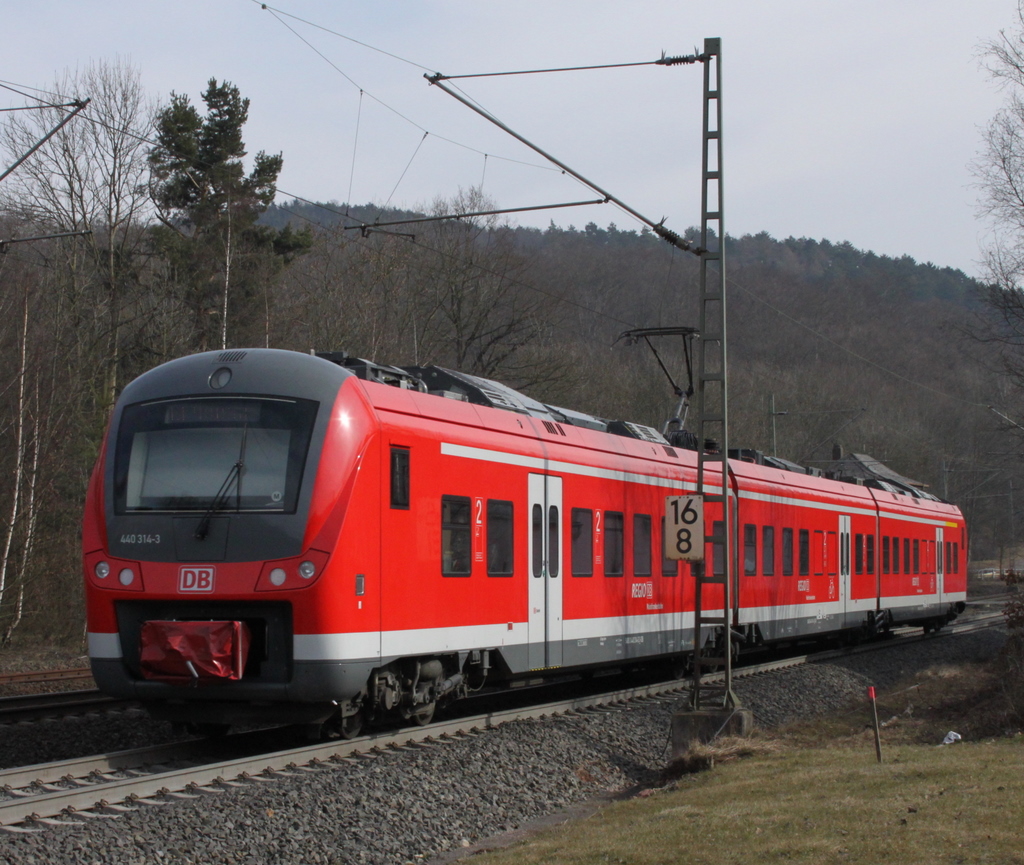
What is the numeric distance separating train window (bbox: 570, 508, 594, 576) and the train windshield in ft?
15.6

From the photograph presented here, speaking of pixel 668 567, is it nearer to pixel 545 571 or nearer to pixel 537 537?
pixel 545 571

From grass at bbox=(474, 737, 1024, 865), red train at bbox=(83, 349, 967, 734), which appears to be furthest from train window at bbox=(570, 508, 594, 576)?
grass at bbox=(474, 737, 1024, 865)

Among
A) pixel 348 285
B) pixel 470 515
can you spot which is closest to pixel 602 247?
pixel 348 285

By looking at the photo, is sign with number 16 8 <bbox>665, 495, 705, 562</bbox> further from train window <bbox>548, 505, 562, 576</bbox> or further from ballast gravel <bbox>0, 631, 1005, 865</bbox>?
ballast gravel <bbox>0, 631, 1005, 865</bbox>

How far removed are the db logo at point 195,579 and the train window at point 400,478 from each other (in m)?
1.66

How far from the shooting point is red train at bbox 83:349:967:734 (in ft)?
30.2

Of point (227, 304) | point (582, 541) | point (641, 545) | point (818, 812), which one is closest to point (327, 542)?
point (818, 812)

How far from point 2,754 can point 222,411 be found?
336 cm

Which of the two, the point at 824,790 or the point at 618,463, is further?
the point at 618,463

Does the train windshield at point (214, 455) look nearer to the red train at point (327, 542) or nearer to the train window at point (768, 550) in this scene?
the red train at point (327, 542)

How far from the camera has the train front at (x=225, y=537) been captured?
9141 millimetres

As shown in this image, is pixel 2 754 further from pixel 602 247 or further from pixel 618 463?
pixel 602 247

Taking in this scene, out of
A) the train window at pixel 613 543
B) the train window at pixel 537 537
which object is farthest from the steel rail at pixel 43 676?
the train window at pixel 613 543

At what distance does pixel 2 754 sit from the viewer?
9742mm
